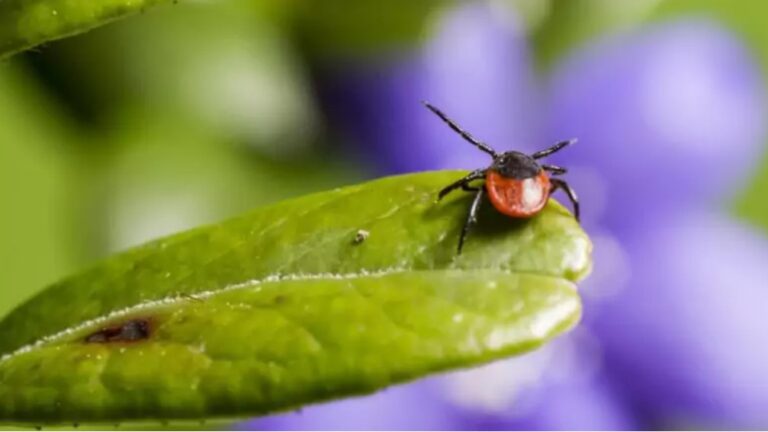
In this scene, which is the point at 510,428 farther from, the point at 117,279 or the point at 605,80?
the point at 117,279

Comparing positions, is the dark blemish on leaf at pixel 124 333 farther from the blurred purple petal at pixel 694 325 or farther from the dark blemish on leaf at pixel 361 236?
the blurred purple petal at pixel 694 325

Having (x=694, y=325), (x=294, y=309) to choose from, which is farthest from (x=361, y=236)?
(x=694, y=325)

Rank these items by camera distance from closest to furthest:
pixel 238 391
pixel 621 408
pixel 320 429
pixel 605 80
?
pixel 238 391
pixel 320 429
pixel 621 408
pixel 605 80

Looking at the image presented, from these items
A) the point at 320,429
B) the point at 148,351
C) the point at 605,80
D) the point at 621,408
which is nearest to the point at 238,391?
the point at 148,351

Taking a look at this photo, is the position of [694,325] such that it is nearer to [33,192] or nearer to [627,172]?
[627,172]

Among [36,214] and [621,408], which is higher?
[36,214]

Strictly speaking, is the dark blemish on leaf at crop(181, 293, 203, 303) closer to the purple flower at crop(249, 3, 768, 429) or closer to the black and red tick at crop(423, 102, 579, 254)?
the black and red tick at crop(423, 102, 579, 254)

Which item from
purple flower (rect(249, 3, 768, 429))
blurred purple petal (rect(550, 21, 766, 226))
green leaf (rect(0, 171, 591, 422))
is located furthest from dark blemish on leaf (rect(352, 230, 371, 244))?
blurred purple petal (rect(550, 21, 766, 226))
